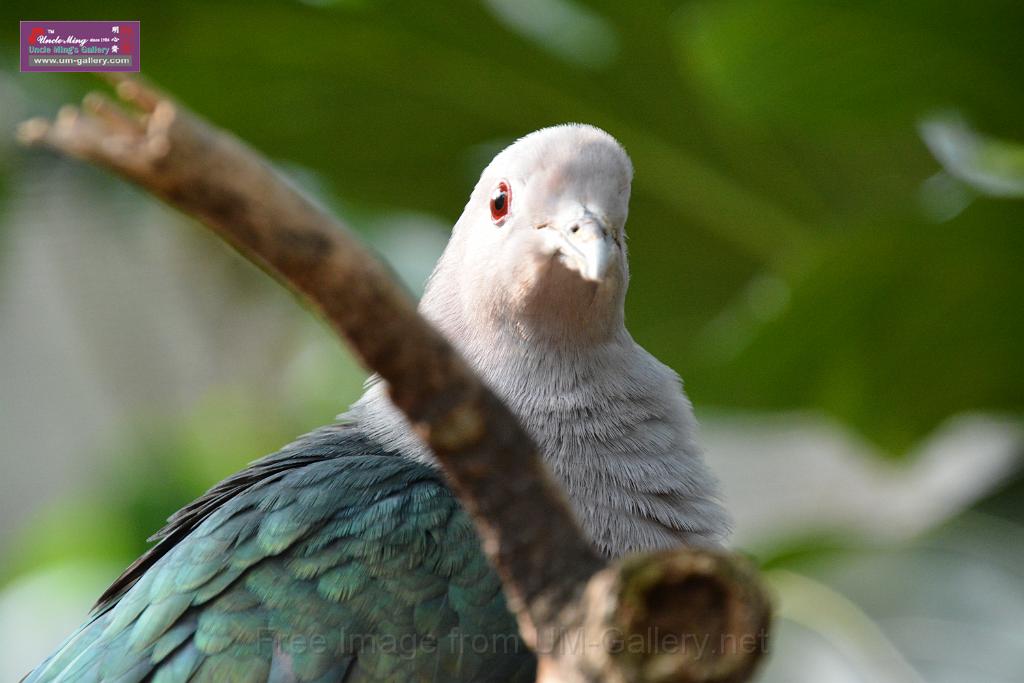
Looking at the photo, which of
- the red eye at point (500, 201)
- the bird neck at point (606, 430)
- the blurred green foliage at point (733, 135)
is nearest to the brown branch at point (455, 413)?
the bird neck at point (606, 430)

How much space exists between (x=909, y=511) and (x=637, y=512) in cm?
388

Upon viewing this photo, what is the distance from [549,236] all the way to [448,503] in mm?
→ 470

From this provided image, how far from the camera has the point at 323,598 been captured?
5.61 ft

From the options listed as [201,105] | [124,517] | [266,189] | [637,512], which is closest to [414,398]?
[266,189]

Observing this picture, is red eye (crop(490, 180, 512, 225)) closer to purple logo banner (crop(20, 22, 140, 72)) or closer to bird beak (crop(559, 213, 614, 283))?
bird beak (crop(559, 213, 614, 283))

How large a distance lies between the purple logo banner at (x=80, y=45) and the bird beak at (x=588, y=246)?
140 centimetres

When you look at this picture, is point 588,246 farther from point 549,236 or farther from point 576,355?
point 576,355

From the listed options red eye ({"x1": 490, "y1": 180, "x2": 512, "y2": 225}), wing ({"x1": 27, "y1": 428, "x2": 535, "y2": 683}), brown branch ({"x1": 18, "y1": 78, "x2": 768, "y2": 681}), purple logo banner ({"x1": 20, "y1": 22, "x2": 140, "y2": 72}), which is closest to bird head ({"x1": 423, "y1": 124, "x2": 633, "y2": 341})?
red eye ({"x1": 490, "y1": 180, "x2": 512, "y2": 225})

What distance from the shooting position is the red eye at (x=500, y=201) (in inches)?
81.4

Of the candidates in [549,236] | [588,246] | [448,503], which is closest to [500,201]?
[549,236]

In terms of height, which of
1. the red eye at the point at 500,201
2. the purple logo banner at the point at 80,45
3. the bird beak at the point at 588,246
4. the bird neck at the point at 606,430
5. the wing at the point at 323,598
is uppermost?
the purple logo banner at the point at 80,45

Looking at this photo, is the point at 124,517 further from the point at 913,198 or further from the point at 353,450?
the point at 913,198

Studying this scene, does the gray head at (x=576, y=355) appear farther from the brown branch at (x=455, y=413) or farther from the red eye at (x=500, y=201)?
the brown branch at (x=455, y=413)

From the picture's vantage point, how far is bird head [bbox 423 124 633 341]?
1.89 metres
